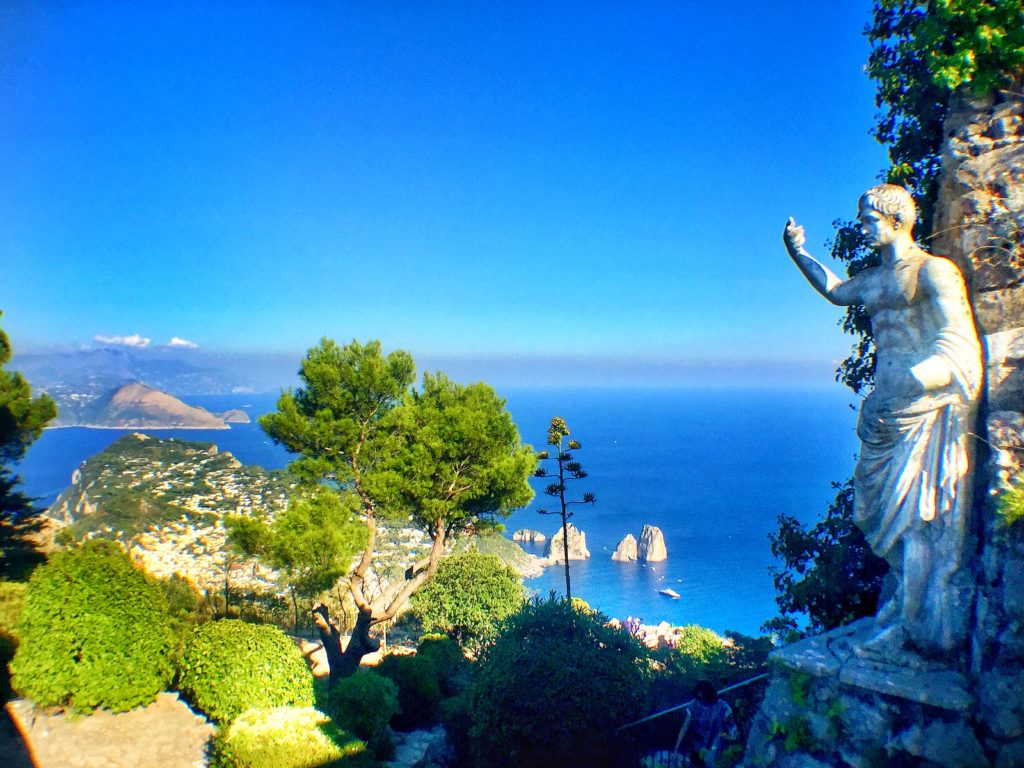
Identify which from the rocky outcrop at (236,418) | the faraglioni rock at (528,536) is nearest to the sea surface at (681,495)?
the faraglioni rock at (528,536)

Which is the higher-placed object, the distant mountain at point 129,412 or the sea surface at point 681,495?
the distant mountain at point 129,412

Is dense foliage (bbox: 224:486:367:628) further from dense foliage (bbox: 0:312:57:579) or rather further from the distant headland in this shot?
the distant headland

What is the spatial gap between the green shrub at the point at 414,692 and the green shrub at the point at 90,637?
3.38 metres

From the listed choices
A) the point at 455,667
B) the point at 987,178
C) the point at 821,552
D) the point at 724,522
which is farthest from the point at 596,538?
the point at 987,178

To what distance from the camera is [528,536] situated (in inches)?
2596

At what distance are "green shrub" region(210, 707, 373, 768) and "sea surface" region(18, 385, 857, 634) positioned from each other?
655cm

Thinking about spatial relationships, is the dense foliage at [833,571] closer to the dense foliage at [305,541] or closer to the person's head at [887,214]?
the person's head at [887,214]

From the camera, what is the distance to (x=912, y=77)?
19.2 feet

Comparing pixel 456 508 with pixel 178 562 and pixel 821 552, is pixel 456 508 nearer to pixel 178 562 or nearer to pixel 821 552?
pixel 821 552

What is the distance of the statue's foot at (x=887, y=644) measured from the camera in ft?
12.6

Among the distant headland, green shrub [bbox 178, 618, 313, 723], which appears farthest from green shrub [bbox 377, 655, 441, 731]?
the distant headland

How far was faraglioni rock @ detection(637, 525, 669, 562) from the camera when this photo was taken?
183 feet

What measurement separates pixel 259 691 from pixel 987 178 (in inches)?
346

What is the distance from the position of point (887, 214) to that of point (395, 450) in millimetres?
9561
